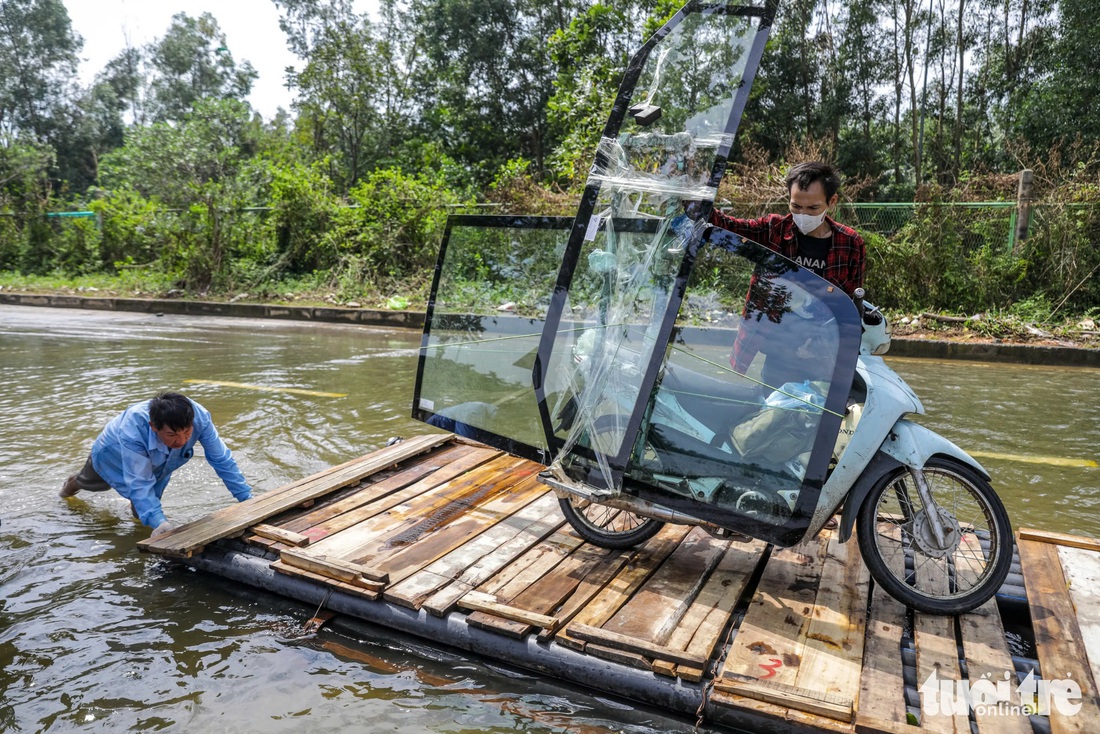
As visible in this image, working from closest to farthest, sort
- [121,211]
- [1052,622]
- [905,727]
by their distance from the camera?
[905,727] < [1052,622] < [121,211]

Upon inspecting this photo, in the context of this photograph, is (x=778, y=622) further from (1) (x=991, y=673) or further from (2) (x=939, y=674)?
(1) (x=991, y=673)

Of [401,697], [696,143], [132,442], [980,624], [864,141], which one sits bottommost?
[401,697]

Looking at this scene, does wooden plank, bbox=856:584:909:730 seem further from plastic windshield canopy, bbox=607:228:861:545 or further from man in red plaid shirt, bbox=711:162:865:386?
man in red plaid shirt, bbox=711:162:865:386

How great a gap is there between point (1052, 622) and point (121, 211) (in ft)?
66.4

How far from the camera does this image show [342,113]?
75.4ft

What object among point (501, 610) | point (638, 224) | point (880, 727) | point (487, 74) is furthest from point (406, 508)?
point (487, 74)

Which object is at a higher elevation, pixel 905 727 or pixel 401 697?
pixel 905 727

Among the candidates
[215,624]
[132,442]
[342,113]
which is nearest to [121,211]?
[342,113]

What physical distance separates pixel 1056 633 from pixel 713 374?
5.30 feet

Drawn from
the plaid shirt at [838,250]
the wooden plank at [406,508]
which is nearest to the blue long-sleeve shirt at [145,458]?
the wooden plank at [406,508]

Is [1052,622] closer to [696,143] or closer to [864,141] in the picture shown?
[696,143]

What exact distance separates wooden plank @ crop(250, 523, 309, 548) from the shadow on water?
280 mm

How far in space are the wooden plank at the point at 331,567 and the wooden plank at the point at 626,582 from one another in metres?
0.88

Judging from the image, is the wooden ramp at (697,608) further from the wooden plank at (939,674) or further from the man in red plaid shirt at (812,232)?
the man in red plaid shirt at (812,232)
